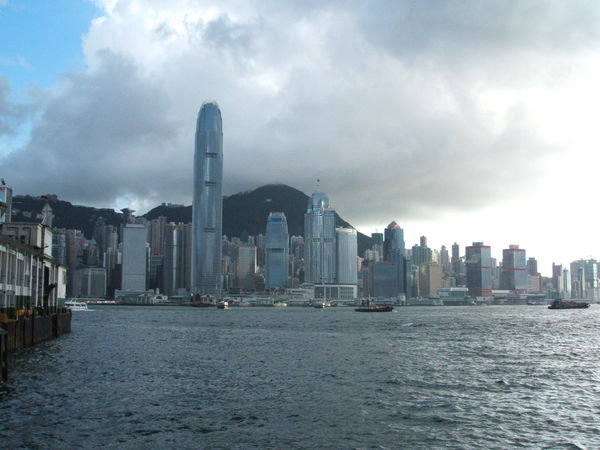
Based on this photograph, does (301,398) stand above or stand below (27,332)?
below

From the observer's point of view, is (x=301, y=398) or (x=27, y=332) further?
(x=27, y=332)

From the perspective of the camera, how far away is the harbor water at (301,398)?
110 ft

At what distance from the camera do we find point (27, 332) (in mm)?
77250

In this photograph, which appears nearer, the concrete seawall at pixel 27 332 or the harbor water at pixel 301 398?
the harbor water at pixel 301 398

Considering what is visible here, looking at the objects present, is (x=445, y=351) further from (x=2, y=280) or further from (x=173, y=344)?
(x=2, y=280)

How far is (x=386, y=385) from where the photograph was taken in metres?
50.6

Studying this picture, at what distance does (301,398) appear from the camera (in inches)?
1762

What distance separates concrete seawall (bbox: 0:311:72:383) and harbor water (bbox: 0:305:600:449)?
1.80 meters

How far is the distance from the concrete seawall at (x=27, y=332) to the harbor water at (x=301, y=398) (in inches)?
70.7

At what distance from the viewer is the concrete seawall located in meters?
49.1

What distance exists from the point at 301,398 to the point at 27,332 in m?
46.3

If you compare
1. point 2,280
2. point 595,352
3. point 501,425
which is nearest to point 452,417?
point 501,425

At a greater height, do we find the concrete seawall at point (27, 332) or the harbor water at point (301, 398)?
the concrete seawall at point (27, 332)

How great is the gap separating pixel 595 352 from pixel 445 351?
19.3m
